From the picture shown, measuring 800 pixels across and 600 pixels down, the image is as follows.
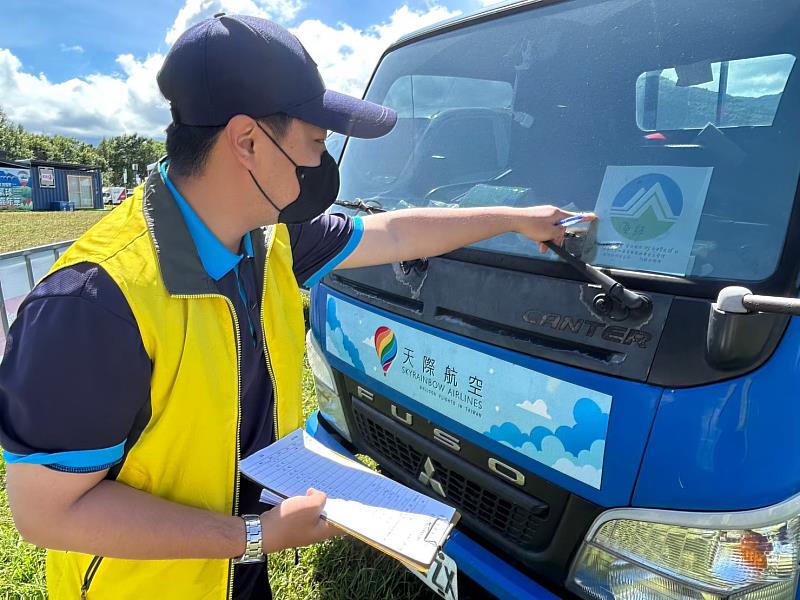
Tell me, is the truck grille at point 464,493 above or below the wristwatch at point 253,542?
below

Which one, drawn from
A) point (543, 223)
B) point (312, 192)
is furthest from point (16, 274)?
point (543, 223)

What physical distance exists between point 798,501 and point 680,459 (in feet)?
0.75

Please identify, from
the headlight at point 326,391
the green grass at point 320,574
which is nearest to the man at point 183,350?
the headlight at point 326,391

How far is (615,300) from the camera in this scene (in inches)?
53.9

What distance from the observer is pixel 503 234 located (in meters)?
1.75

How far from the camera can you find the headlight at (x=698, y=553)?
116 cm

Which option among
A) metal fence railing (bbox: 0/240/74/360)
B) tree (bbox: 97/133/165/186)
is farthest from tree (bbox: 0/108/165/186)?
metal fence railing (bbox: 0/240/74/360)

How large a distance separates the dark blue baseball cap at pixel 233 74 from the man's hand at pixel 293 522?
2.66ft

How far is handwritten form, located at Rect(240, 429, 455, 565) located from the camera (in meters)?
1.15

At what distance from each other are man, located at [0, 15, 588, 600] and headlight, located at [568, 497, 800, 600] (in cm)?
71

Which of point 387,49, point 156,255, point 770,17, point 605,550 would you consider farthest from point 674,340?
point 387,49

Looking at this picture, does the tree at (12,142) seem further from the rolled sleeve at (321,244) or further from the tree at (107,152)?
the rolled sleeve at (321,244)

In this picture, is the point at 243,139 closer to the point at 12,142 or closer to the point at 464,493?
the point at 464,493

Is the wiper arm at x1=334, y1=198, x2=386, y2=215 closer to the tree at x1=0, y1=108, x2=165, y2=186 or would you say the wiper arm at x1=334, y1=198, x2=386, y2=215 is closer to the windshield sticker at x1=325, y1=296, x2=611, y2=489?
the windshield sticker at x1=325, y1=296, x2=611, y2=489
